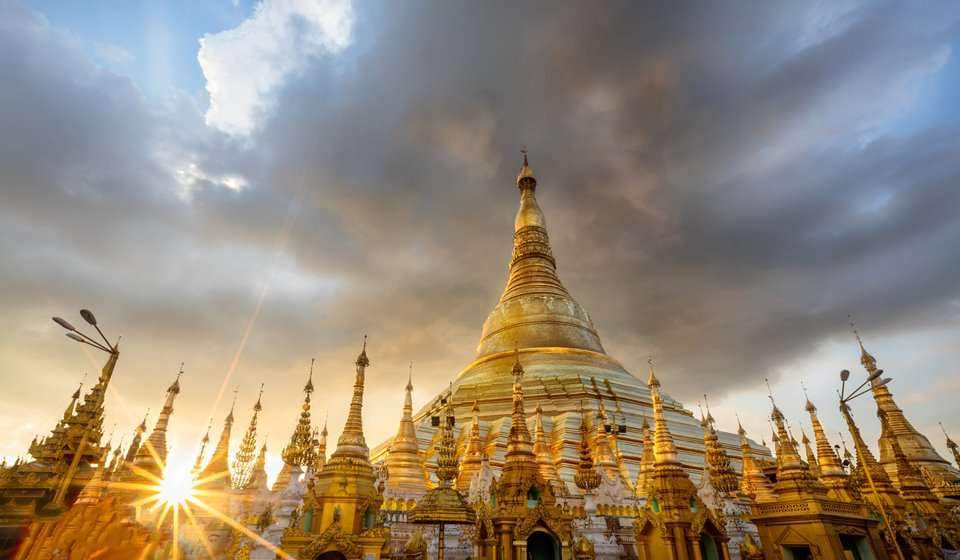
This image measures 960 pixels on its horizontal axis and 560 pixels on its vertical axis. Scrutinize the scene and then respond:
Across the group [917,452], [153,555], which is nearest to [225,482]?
[153,555]

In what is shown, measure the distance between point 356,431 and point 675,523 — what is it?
872 centimetres

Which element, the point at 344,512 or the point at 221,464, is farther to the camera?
the point at 221,464

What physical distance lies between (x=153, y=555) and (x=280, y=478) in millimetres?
8232

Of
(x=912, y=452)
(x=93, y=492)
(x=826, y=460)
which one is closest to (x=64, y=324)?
(x=93, y=492)

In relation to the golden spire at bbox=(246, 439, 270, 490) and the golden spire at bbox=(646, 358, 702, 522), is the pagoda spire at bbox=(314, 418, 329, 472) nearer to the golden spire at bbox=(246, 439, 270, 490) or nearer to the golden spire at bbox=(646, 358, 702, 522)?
the golden spire at bbox=(246, 439, 270, 490)

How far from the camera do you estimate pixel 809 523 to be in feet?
38.3

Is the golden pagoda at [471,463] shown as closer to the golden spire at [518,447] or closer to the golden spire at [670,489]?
the golden spire at [518,447]

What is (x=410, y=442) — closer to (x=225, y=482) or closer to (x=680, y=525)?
(x=225, y=482)

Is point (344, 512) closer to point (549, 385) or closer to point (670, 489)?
point (670, 489)

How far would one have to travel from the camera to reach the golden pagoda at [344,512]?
9.84m

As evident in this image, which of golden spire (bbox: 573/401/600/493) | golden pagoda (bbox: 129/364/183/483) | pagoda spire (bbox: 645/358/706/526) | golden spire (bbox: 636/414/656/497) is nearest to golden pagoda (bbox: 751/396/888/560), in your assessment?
pagoda spire (bbox: 645/358/706/526)

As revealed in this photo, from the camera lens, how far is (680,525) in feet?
38.7

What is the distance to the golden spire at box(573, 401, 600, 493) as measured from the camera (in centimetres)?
1792

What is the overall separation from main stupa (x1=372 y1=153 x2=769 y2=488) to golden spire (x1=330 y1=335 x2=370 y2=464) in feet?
30.2
